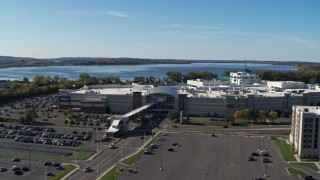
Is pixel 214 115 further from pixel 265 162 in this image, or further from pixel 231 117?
pixel 265 162

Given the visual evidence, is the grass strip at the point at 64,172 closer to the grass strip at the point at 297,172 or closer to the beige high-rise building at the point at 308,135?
the grass strip at the point at 297,172

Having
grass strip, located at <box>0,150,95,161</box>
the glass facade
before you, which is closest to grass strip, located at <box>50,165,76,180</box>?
grass strip, located at <box>0,150,95,161</box>

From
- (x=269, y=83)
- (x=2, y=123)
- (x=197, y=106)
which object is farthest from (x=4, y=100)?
(x=269, y=83)

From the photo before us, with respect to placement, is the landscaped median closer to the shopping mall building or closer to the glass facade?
the shopping mall building

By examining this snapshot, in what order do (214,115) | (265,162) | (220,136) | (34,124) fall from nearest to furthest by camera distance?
(265,162) → (220,136) → (34,124) → (214,115)

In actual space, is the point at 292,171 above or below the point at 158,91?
below
